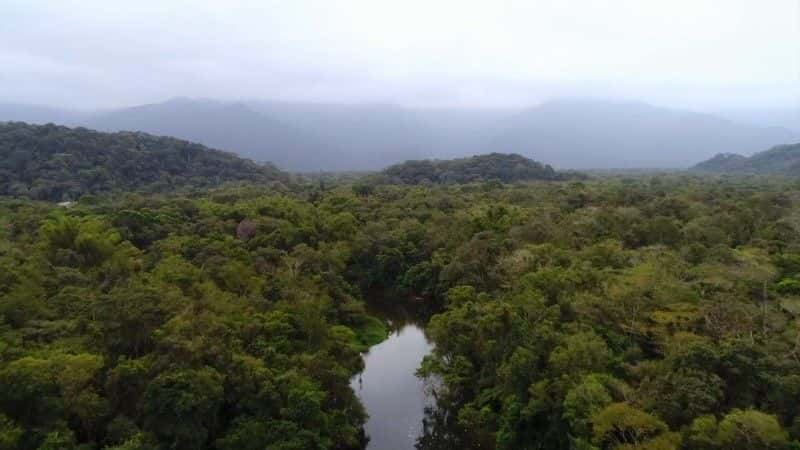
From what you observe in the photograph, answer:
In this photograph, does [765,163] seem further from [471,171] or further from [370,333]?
[370,333]

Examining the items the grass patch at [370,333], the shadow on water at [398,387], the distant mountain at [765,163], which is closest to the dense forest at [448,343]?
the grass patch at [370,333]

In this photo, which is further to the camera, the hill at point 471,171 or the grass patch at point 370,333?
the hill at point 471,171

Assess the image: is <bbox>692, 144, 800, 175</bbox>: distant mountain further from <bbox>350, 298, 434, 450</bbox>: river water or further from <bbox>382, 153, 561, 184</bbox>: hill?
<bbox>350, 298, 434, 450</bbox>: river water

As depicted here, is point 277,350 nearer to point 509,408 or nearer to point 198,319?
point 198,319

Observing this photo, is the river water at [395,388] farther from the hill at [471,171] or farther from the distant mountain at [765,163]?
the distant mountain at [765,163]

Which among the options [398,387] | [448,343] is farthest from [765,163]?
[448,343]

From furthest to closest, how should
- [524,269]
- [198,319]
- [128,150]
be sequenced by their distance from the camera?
[128,150] → [524,269] → [198,319]

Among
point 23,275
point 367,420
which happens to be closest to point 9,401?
point 23,275
